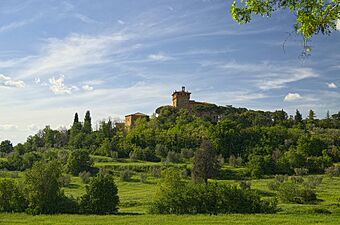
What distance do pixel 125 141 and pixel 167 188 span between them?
69.1 metres

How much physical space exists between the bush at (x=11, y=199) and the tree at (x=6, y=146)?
3396 inches

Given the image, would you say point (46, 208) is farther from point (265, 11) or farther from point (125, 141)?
point (125, 141)

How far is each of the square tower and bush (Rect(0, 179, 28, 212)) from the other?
110905 millimetres

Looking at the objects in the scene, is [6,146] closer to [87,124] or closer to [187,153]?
[87,124]

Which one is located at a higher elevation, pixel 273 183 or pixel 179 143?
pixel 179 143

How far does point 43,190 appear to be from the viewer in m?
47.3

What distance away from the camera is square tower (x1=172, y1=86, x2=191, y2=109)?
514ft

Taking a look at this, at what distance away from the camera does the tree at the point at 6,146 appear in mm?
127950

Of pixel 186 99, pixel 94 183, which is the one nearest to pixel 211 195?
pixel 94 183

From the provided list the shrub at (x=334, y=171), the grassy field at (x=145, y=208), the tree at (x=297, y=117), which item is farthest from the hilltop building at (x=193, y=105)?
the shrub at (x=334, y=171)

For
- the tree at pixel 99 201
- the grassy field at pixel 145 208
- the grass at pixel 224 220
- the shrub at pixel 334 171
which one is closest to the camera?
the grass at pixel 224 220

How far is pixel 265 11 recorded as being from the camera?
11023mm

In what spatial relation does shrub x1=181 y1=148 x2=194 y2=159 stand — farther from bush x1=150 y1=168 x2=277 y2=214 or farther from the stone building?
bush x1=150 y1=168 x2=277 y2=214

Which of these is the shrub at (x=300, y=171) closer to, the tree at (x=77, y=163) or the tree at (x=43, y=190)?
the tree at (x=77, y=163)
